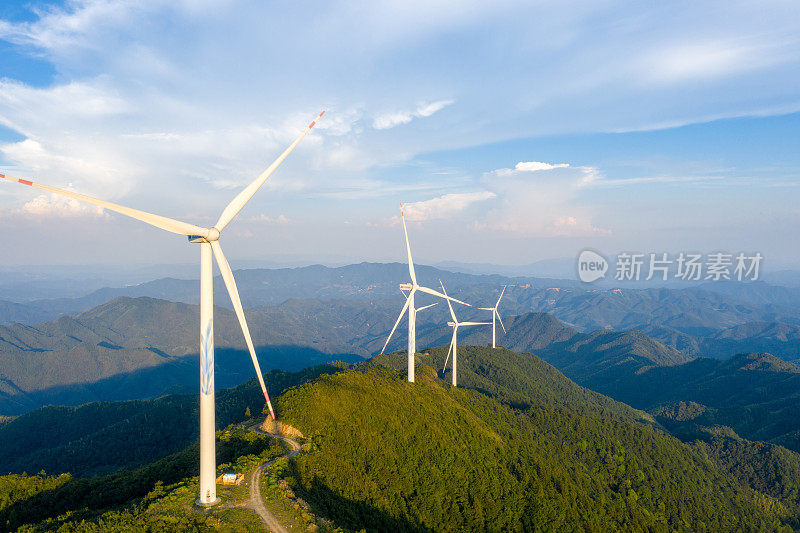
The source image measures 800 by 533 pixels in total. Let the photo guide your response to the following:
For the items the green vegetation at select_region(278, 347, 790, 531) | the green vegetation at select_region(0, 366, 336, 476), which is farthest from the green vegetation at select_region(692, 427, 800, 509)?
the green vegetation at select_region(0, 366, 336, 476)

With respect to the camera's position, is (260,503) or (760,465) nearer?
(260,503)

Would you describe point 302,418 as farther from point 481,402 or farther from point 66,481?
point 481,402

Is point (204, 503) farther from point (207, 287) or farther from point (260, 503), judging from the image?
point (207, 287)

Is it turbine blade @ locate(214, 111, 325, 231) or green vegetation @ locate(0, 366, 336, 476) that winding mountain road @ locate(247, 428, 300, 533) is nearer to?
turbine blade @ locate(214, 111, 325, 231)

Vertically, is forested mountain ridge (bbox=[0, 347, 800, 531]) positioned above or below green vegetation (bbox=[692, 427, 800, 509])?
above

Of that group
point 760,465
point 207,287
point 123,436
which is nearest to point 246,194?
point 207,287

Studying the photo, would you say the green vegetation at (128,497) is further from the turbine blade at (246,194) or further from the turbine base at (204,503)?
the turbine blade at (246,194)

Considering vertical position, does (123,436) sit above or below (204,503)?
below
